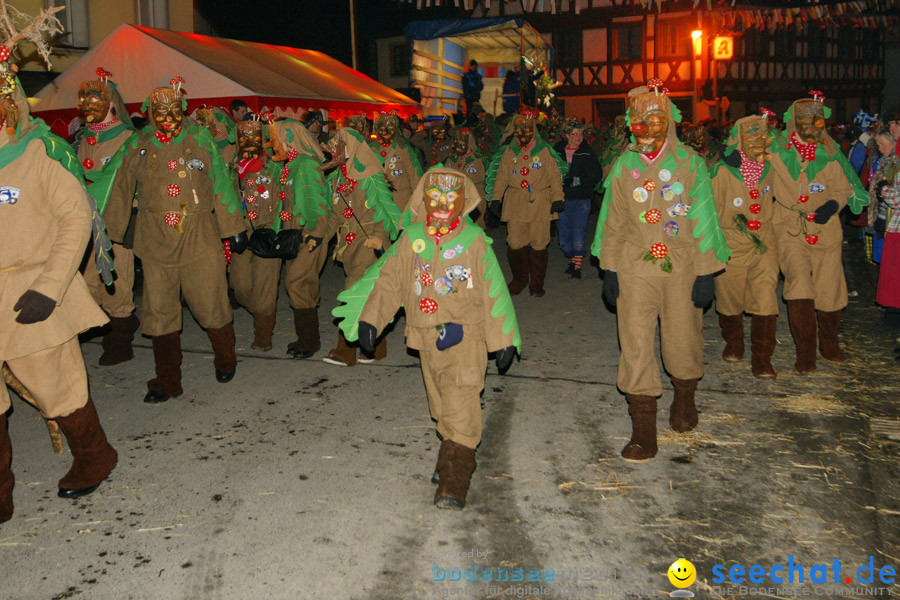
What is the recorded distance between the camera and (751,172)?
6535mm

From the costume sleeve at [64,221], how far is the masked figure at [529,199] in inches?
265

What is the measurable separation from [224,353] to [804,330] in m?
5.10

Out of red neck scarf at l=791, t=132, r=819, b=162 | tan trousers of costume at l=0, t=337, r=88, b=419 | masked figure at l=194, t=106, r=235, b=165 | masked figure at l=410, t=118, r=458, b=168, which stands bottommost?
tan trousers of costume at l=0, t=337, r=88, b=419

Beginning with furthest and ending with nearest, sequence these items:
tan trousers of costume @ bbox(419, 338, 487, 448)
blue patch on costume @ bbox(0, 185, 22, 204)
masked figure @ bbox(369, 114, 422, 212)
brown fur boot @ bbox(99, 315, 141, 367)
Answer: masked figure @ bbox(369, 114, 422, 212)
brown fur boot @ bbox(99, 315, 141, 367)
tan trousers of costume @ bbox(419, 338, 487, 448)
blue patch on costume @ bbox(0, 185, 22, 204)

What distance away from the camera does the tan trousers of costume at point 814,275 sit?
6.80 meters

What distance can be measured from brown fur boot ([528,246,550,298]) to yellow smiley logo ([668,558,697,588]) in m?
6.80

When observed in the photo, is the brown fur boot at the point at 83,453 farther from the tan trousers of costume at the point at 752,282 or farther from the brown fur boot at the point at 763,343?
the brown fur boot at the point at 763,343

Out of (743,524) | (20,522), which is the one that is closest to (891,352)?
(743,524)

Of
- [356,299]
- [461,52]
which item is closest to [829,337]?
[356,299]

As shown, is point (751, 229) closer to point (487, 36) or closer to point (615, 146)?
point (615, 146)

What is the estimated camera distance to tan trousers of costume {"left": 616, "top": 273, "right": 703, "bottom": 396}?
5.17 metres

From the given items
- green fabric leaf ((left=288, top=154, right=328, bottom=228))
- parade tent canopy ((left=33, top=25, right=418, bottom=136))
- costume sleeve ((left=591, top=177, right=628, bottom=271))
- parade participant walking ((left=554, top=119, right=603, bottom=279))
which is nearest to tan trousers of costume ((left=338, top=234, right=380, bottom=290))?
green fabric leaf ((left=288, top=154, right=328, bottom=228))

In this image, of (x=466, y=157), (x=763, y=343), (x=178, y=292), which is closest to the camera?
(x=178, y=292)

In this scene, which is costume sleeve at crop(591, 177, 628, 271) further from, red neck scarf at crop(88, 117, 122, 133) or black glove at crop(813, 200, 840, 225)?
red neck scarf at crop(88, 117, 122, 133)
